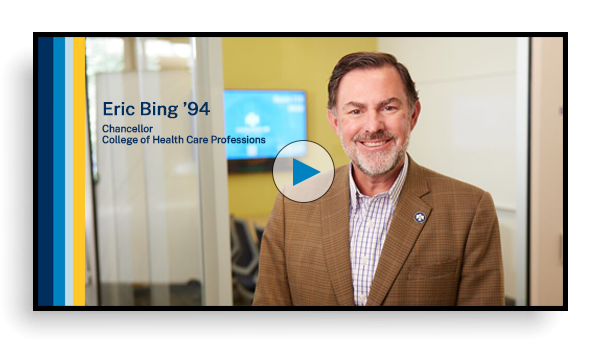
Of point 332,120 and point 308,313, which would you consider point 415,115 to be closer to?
point 332,120

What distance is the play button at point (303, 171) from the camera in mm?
2076

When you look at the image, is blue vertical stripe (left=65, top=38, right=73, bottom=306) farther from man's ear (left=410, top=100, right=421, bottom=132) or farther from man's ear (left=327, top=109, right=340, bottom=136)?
man's ear (left=410, top=100, right=421, bottom=132)

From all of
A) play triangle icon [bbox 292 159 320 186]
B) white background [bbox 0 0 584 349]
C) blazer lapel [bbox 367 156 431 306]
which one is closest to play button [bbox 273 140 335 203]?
play triangle icon [bbox 292 159 320 186]

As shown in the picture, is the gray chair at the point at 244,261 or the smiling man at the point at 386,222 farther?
the gray chair at the point at 244,261

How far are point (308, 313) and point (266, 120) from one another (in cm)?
72

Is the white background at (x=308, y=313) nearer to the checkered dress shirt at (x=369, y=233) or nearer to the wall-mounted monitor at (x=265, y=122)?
the checkered dress shirt at (x=369, y=233)

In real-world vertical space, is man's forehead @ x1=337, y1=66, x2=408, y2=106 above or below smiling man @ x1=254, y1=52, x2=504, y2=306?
above

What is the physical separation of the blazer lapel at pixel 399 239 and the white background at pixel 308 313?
143 mm

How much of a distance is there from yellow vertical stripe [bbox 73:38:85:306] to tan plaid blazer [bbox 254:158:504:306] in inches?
26.2

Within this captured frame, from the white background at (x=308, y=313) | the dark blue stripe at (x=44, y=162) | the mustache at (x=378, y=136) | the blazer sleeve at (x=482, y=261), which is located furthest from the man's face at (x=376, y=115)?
the dark blue stripe at (x=44, y=162)

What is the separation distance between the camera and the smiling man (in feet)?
6.59

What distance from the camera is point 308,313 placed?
212 cm

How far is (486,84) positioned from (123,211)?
4.59 feet
